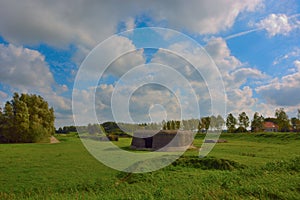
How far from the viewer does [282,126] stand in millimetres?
64938

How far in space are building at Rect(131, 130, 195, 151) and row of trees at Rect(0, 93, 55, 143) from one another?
27291 millimetres

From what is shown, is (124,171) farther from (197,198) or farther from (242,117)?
(242,117)

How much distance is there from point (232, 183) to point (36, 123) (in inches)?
1766

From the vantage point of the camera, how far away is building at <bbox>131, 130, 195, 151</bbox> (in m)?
25.5

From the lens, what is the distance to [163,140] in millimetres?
25922

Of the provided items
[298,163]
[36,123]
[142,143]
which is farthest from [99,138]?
[298,163]

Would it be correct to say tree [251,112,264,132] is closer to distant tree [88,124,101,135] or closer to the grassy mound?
distant tree [88,124,101,135]

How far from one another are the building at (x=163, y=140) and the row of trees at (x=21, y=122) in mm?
27291

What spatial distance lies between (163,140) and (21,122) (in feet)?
105

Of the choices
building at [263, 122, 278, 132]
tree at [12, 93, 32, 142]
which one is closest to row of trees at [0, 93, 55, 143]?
tree at [12, 93, 32, 142]

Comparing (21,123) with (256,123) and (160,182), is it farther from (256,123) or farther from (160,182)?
(256,123)

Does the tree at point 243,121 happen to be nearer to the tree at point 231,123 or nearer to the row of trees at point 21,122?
the tree at point 231,123

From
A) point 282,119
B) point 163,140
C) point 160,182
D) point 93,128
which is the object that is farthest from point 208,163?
point 282,119

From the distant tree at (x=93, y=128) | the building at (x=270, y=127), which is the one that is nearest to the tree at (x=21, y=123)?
the distant tree at (x=93, y=128)
